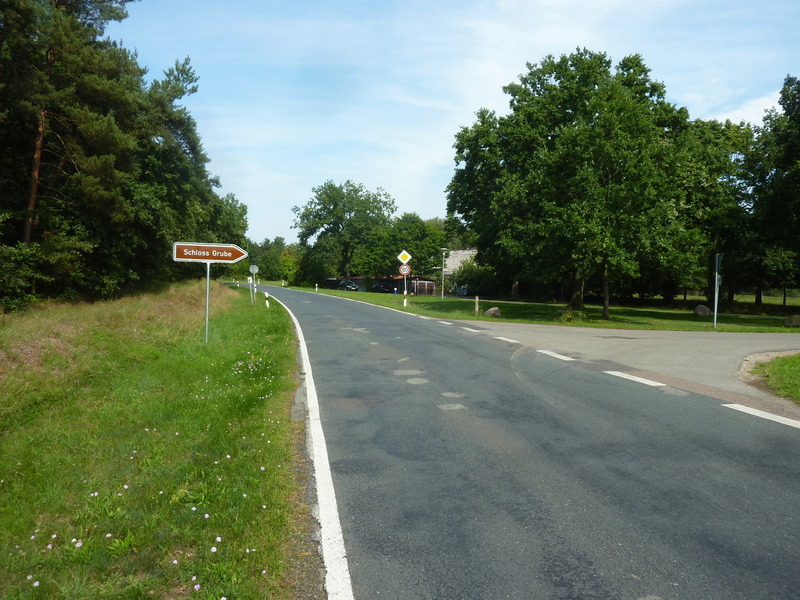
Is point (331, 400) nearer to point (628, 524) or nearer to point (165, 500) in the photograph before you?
point (165, 500)

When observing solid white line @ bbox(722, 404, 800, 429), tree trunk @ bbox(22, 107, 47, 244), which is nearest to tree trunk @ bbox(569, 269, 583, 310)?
A: solid white line @ bbox(722, 404, 800, 429)

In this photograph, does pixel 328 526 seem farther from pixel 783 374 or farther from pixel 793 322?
pixel 793 322

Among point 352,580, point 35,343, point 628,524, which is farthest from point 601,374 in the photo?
point 35,343

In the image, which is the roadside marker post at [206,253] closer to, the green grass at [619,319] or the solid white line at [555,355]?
the solid white line at [555,355]

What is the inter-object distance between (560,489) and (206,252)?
11297 mm

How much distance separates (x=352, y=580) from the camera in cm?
313

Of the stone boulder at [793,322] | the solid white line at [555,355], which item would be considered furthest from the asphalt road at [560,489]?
the stone boulder at [793,322]

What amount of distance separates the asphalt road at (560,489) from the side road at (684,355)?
7.2 inches

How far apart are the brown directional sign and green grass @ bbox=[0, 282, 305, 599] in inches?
128

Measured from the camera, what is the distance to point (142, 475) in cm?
484

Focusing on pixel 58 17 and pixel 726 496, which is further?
pixel 58 17

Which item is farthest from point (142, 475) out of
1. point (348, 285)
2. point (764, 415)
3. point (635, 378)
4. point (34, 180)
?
point (348, 285)

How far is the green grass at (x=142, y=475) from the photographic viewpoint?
3.17 metres

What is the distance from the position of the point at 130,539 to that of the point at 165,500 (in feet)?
2.27
